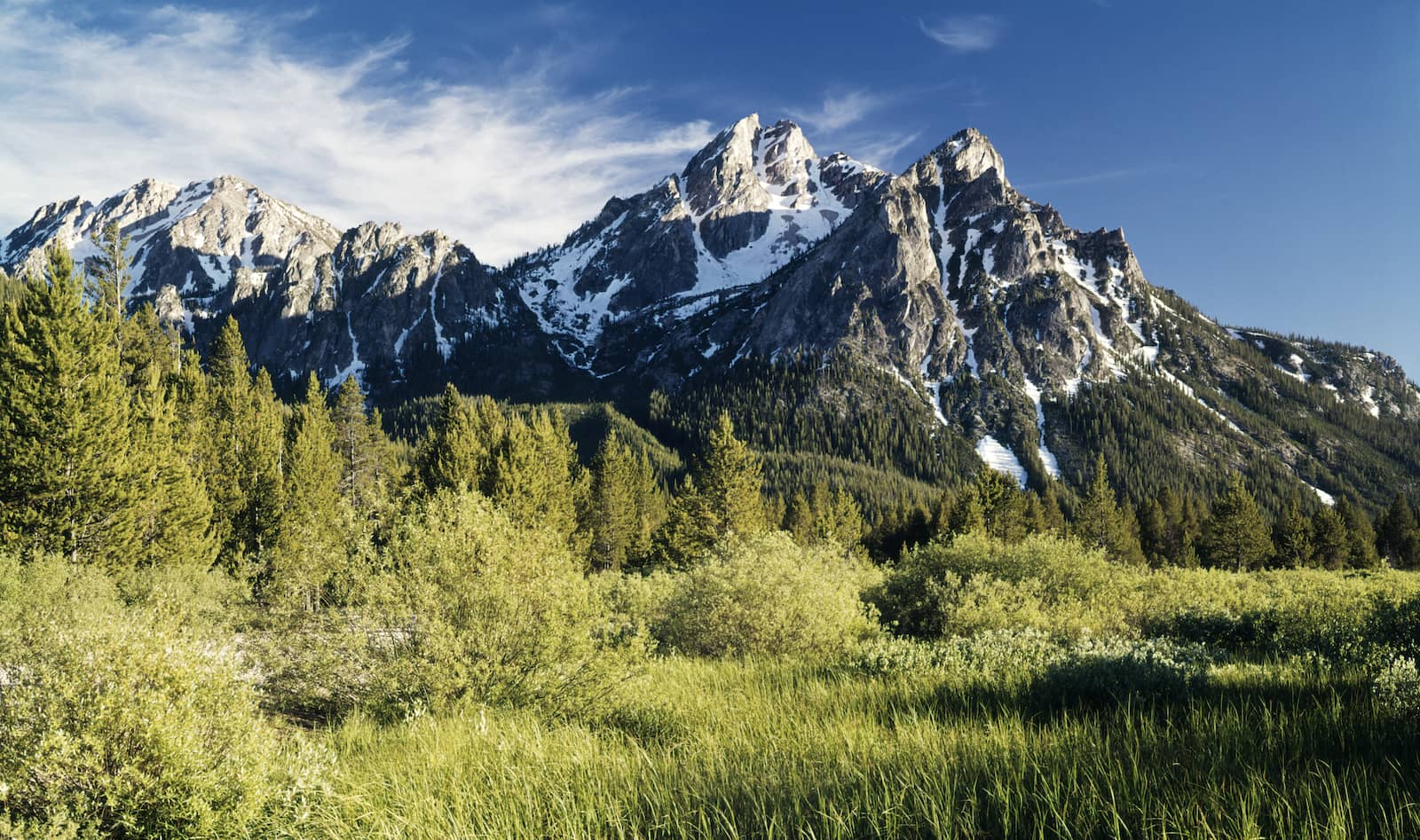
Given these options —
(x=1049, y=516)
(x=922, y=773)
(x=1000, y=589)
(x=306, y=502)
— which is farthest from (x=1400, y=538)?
(x=306, y=502)

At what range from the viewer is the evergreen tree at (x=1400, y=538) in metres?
64.8

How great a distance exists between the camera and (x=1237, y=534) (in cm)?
5944

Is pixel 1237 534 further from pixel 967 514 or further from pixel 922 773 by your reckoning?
pixel 922 773

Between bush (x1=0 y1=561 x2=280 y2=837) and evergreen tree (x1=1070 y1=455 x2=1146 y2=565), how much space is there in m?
69.2

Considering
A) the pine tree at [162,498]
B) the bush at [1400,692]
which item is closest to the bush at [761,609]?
the bush at [1400,692]

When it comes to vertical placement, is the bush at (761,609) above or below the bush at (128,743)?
below

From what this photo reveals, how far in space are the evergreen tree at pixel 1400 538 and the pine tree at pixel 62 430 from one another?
10507 centimetres

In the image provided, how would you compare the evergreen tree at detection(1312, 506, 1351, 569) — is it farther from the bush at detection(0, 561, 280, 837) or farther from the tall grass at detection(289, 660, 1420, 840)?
the bush at detection(0, 561, 280, 837)

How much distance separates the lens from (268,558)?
99.3 ft

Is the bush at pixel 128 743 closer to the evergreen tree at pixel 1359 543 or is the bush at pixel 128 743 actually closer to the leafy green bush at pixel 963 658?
the leafy green bush at pixel 963 658

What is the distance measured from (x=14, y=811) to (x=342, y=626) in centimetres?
639

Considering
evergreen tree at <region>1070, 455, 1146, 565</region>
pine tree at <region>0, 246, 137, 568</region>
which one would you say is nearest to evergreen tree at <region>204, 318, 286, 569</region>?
pine tree at <region>0, 246, 137, 568</region>

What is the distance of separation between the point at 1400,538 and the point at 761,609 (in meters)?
91.3

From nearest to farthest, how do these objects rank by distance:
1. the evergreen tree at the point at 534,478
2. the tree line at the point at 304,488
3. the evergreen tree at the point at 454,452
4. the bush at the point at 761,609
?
the bush at the point at 761,609 < the tree line at the point at 304,488 < the evergreen tree at the point at 534,478 < the evergreen tree at the point at 454,452
